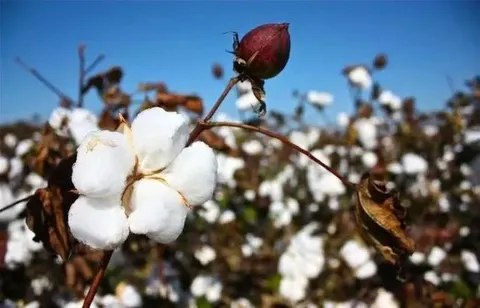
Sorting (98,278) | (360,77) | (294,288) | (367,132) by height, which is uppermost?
(98,278)

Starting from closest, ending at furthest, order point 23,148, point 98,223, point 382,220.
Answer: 1. point 98,223
2. point 382,220
3. point 23,148

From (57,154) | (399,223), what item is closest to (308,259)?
(57,154)

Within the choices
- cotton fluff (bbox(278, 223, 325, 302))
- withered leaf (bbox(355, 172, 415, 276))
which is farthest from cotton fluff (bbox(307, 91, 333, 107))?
withered leaf (bbox(355, 172, 415, 276))

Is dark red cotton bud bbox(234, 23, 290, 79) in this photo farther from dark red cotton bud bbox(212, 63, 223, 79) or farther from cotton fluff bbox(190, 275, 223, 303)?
dark red cotton bud bbox(212, 63, 223, 79)

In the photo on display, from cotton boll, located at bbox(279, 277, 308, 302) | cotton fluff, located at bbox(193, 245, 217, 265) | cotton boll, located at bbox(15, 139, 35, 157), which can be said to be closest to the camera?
cotton boll, located at bbox(15, 139, 35, 157)

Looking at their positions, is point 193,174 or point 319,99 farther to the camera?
point 319,99

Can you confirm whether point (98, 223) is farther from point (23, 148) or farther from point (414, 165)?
point (414, 165)

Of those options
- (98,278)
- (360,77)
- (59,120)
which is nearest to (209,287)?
(59,120)

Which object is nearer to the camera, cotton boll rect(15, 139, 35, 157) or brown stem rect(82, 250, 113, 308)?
brown stem rect(82, 250, 113, 308)
